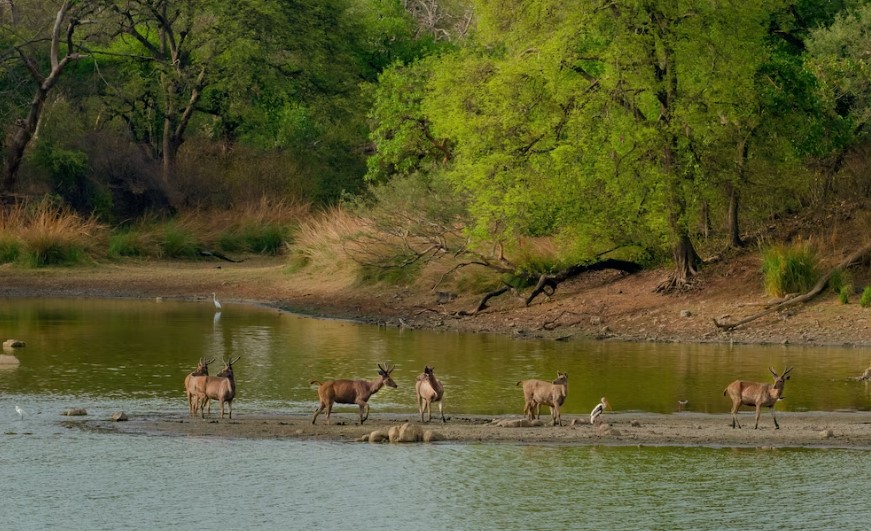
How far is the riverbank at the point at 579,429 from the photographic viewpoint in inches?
651

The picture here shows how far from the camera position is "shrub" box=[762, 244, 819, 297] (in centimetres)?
2798

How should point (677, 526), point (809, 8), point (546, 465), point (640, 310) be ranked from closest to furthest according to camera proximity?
point (677, 526) → point (546, 465) → point (640, 310) → point (809, 8)

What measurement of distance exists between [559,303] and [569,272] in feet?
2.54

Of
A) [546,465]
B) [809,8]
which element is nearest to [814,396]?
[546,465]

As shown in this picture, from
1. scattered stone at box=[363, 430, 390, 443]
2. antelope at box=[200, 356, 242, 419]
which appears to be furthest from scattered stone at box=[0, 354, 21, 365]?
scattered stone at box=[363, 430, 390, 443]

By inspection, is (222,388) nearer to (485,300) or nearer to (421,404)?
(421,404)

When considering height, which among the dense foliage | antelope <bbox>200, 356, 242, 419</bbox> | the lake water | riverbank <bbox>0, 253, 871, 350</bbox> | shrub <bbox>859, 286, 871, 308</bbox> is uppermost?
the dense foliage

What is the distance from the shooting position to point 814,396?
20000mm

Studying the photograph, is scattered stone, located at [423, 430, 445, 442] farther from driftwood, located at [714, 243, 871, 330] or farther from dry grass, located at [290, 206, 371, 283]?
dry grass, located at [290, 206, 371, 283]

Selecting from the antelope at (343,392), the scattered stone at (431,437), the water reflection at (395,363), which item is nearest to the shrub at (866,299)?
the water reflection at (395,363)

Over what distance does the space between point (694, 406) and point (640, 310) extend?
30.8 feet

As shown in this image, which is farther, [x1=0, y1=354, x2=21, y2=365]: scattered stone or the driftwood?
the driftwood

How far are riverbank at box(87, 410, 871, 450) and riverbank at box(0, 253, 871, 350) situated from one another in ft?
28.0

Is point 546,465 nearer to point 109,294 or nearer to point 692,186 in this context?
point 692,186
